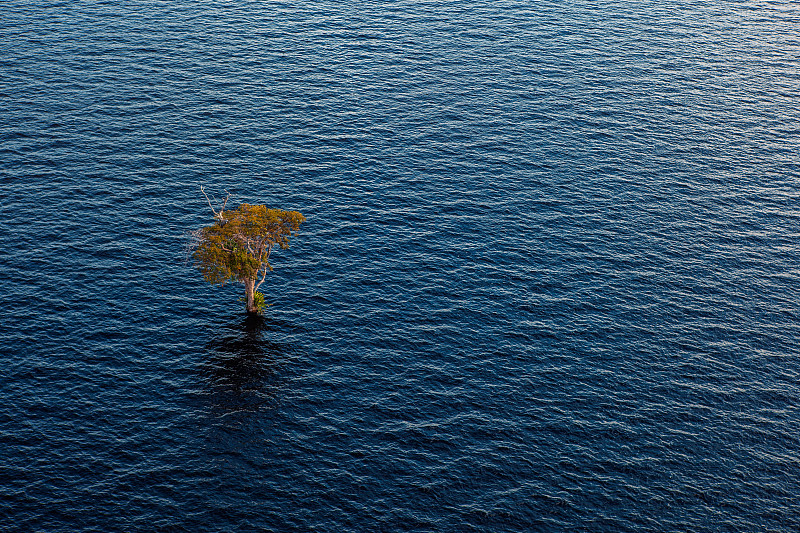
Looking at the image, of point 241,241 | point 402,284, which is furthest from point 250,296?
point 402,284

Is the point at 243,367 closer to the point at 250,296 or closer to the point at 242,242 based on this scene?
the point at 250,296

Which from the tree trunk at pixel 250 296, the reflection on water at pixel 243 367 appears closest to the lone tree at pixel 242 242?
the tree trunk at pixel 250 296

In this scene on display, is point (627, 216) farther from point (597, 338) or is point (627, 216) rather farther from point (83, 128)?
point (83, 128)

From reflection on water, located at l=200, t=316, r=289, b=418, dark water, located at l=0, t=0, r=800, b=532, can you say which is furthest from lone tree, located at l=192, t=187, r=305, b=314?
dark water, located at l=0, t=0, r=800, b=532

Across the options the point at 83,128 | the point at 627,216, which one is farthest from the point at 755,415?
the point at 83,128

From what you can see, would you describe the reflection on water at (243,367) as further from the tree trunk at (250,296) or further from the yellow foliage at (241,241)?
the yellow foliage at (241,241)

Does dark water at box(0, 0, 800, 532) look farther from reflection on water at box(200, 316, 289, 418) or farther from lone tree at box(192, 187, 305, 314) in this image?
lone tree at box(192, 187, 305, 314)
